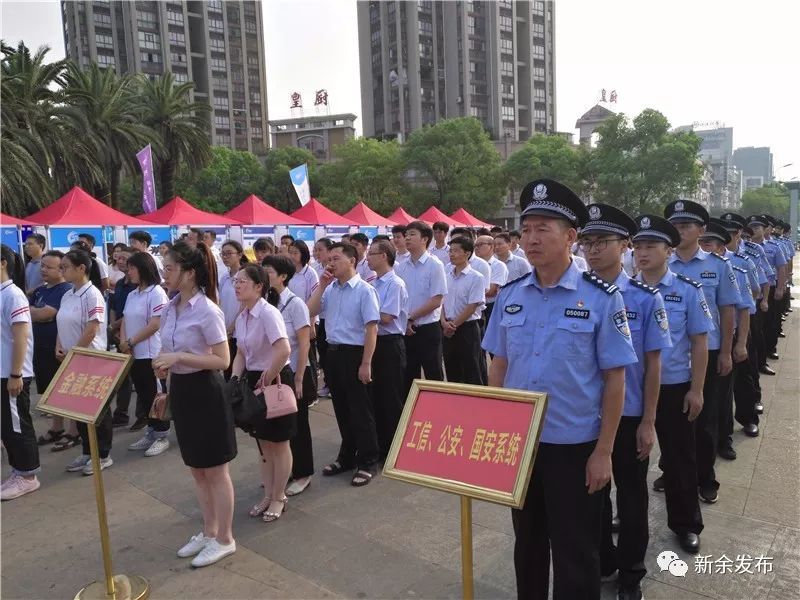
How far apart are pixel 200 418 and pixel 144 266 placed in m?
2.28

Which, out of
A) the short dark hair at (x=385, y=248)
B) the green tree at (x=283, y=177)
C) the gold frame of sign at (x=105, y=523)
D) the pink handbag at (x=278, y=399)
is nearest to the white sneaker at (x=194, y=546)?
the gold frame of sign at (x=105, y=523)

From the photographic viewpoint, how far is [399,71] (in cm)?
7394

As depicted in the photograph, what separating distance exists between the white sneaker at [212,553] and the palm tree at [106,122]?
20068 mm

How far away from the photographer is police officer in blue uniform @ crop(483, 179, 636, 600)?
2090 mm

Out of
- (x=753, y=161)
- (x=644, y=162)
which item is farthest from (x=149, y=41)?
(x=753, y=161)

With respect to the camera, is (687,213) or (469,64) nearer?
(687,213)

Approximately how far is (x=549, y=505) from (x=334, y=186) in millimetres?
37944

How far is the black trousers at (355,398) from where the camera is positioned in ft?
13.9

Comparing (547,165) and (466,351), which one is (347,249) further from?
(547,165)

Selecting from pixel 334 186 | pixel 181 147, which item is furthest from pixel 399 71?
pixel 181 147

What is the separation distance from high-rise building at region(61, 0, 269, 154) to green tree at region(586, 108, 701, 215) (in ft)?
138

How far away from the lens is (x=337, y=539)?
3346 millimetres

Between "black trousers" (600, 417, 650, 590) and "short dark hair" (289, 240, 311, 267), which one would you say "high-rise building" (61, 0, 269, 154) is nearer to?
"short dark hair" (289, 240, 311, 267)

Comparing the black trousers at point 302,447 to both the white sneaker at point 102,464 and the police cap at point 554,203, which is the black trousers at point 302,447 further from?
the police cap at point 554,203
